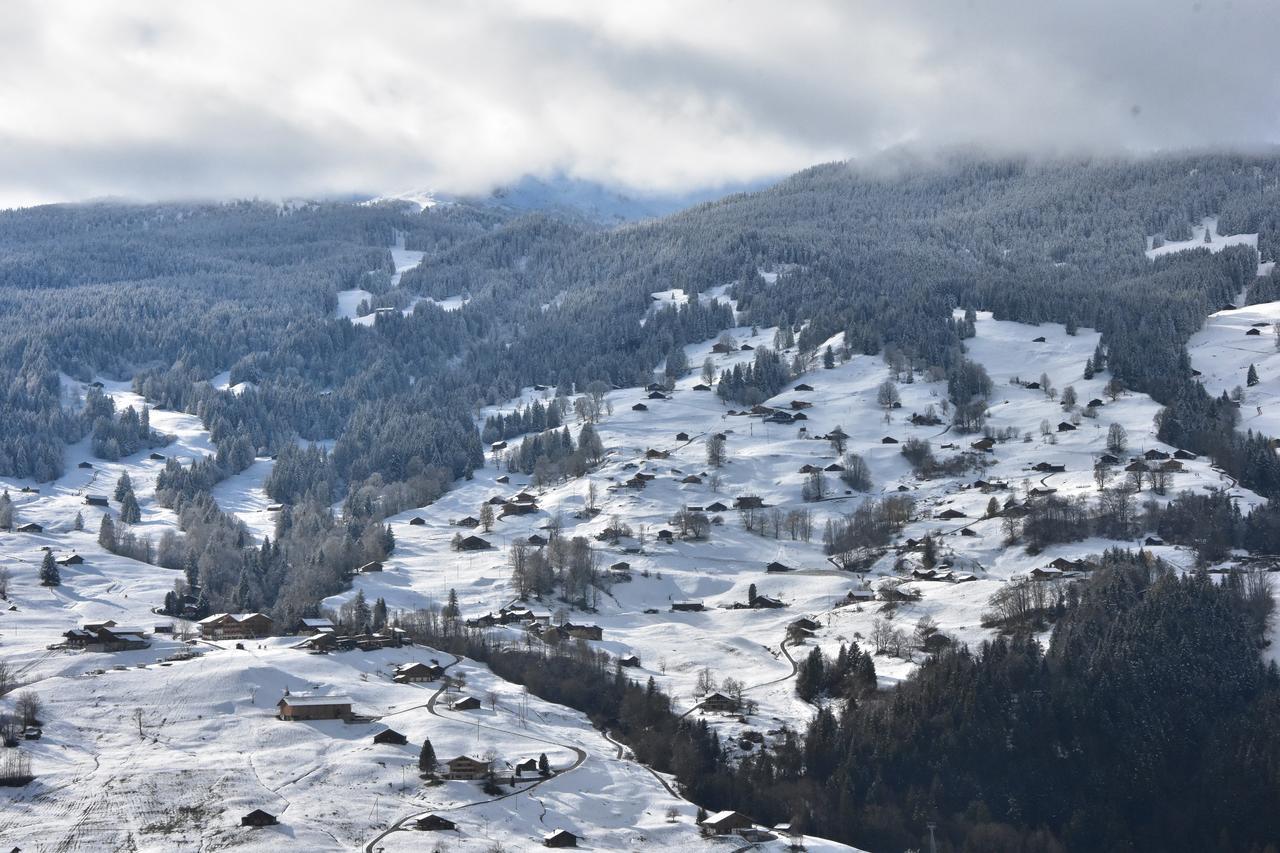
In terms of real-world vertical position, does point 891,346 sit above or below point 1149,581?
above

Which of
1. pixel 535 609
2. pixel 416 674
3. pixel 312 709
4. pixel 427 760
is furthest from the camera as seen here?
pixel 535 609

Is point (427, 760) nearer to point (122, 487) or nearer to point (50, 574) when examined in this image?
point (50, 574)

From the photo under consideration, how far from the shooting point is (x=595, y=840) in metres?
72.0

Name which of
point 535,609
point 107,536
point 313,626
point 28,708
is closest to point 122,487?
point 107,536

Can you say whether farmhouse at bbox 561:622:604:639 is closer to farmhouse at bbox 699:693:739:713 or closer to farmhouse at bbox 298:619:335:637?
farmhouse at bbox 298:619:335:637

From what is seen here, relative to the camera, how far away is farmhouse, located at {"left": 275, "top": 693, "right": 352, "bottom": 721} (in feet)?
277

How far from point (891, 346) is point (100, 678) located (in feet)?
384

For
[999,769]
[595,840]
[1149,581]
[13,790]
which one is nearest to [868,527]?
[1149,581]

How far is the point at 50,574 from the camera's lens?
121562 millimetres

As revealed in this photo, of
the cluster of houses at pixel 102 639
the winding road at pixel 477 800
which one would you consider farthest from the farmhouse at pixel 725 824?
the cluster of houses at pixel 102 639

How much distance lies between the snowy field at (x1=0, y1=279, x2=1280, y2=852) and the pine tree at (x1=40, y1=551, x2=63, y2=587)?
1.50m

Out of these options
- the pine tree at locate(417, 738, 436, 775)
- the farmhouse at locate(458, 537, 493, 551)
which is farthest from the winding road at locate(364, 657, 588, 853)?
the farmhouse at locate(458, 537, 493, 551)

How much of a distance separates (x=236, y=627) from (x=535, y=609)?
22584 mm

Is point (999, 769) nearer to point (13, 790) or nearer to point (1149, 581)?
point (1149, 581)
